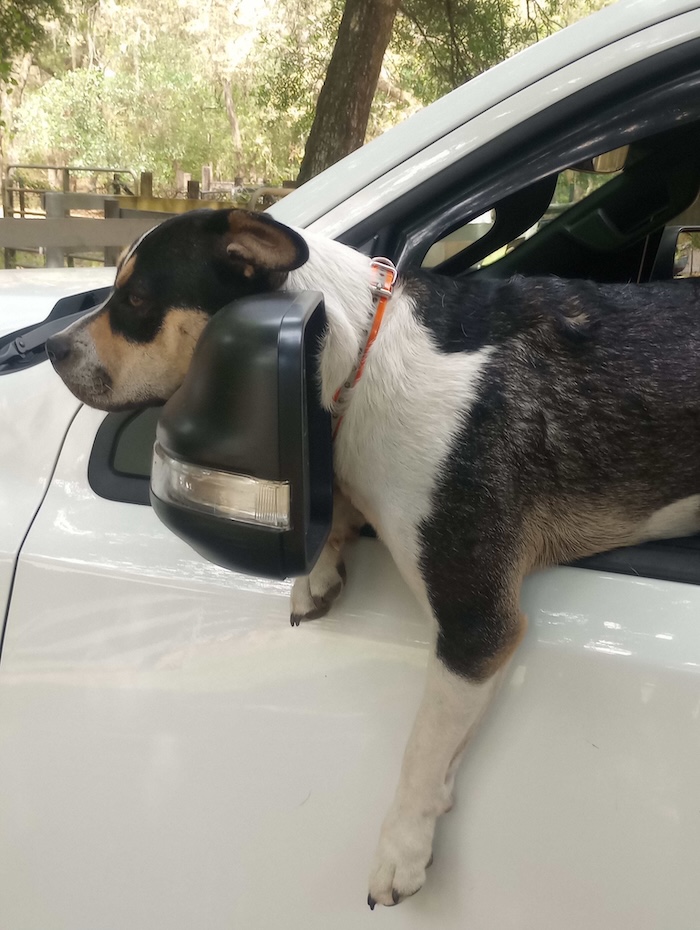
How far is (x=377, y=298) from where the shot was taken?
1.33 meters

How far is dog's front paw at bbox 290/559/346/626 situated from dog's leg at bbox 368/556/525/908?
0.18 meters

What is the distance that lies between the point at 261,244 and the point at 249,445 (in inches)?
15.3

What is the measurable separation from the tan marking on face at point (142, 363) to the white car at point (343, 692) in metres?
0.11

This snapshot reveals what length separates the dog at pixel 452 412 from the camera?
1167 millimetres

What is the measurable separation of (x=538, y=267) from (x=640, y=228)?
1.02 ft

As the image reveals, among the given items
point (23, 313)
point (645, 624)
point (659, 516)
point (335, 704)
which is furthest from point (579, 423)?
point (23, 313)

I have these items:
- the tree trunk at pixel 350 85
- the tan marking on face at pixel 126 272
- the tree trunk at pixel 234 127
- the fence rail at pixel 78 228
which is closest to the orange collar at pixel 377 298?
the tan marking on face at pixel 126 272

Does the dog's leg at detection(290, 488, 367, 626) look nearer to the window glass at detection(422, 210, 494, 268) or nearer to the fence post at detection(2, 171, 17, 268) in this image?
the window glass at detection(422, 210, 494, 268)

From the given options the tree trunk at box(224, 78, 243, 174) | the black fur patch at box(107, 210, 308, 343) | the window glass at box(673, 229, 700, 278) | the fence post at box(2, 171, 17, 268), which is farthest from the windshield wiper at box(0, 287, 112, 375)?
the tree trunk at box(224, 78, 243, 174)

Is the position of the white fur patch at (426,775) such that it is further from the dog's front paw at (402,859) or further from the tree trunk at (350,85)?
the tree trunk at (350,85)

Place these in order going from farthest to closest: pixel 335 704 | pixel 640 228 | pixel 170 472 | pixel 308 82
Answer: pixel 308 82 → pixel 640 228 → pixel 335 704 → pixel 170 472

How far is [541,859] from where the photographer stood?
3.77 feet

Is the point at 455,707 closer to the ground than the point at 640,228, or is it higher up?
closer to the ground

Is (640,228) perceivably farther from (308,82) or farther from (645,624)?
(308,82)
